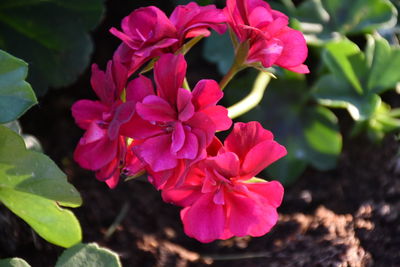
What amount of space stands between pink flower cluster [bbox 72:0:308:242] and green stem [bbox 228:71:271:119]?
0.21 meters

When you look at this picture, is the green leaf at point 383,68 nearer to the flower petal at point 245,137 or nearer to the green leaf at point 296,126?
the green leaf at point 296,126

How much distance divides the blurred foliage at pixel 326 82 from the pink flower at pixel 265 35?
472 mm

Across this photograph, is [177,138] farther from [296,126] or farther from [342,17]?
[342,17]

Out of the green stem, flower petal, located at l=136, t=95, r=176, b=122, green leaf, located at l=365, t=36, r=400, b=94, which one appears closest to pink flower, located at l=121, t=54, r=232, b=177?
flower petal, located at l=136, t=95, r=176, b=122

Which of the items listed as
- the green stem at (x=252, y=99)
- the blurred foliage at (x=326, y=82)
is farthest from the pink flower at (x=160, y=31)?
the blurred foliage at (x=326, y=82)

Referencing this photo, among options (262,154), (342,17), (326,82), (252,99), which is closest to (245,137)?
(262,154)

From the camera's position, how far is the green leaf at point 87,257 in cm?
96

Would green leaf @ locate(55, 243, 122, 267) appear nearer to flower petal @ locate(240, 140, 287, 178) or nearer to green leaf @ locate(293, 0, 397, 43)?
flower petal @ locate(240, 140, 287, 178)

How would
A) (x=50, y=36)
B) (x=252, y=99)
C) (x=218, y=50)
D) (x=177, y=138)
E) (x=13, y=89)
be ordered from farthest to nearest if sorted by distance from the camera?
(x=218, y=50)
(x=50, y=36)
(x=252, y=99)
(x=13, y=89)
(x=177, y=138)

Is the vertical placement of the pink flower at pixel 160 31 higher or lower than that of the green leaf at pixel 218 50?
higher

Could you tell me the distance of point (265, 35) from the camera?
91 centimetres

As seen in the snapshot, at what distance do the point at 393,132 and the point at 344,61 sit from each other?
213mm

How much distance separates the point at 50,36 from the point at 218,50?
377 mm

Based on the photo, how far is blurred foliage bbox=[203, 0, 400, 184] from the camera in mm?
1425
